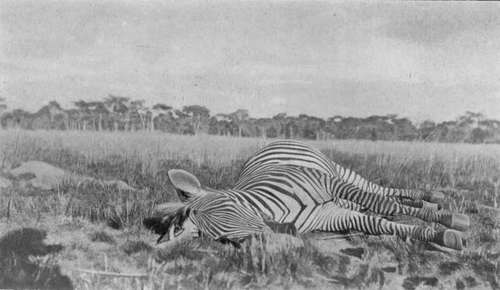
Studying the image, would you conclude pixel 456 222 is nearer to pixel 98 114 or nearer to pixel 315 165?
pixel 315 165

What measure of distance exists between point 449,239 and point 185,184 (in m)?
2.02

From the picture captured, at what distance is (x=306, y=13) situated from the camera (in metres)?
4.44

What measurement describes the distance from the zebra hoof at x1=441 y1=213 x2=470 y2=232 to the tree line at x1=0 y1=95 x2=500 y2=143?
1041 mm

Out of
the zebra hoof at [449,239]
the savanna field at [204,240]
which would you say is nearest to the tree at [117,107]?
the savanna field at [204,240]

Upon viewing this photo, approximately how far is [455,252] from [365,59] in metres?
1.80

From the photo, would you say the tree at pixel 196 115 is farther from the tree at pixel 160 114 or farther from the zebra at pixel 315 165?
the zebra at pixel 315 165

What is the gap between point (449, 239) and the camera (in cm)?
345

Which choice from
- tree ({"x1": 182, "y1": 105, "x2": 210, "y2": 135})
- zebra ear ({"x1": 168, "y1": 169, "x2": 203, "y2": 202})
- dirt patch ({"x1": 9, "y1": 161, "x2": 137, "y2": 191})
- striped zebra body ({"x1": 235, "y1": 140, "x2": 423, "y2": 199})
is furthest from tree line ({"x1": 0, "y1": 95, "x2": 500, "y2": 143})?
zebra ear ({"x1": 168, "y1": 169, "x2": 203, "y2": 202})

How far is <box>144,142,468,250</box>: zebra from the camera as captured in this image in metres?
3.45

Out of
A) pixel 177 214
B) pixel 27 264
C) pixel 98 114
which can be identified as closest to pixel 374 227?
pixel 177 214

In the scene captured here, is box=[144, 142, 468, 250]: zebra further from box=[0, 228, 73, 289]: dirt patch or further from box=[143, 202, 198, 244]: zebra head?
box=[0, 228, 73, 289]: dirt patch

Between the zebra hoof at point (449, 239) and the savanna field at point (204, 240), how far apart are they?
0.11 metres

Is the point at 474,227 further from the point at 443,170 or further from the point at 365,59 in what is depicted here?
the point at 365,59

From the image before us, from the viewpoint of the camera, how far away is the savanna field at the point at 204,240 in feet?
11.0
